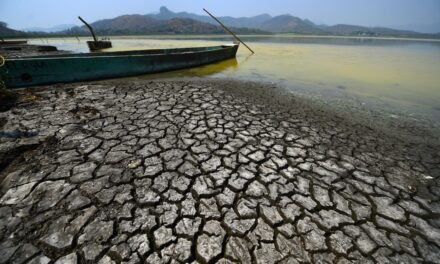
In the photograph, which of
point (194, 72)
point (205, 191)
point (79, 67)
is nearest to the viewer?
point (205, 191)

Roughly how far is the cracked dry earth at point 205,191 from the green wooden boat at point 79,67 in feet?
7.10

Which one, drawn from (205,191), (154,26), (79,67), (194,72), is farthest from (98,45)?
(154,26)

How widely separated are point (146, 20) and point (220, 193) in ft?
609

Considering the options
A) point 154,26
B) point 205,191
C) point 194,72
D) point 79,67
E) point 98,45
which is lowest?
point 205,191

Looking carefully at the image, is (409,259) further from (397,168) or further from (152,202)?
(152,202)

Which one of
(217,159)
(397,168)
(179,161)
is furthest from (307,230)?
(397,168)

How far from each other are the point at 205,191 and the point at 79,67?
645 centimetres

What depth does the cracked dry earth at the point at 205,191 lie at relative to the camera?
1997 mm

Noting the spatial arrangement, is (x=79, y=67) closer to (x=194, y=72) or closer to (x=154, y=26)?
(x=194, y=72)

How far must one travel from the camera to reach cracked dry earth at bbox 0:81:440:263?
1997 mm

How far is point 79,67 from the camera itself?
6844 mm

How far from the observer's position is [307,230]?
7.30ft

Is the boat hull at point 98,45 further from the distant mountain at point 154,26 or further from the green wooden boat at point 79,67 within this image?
the distant mountain at point 154,26

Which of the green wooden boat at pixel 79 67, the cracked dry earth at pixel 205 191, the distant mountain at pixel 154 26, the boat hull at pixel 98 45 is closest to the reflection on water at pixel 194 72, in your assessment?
the green wooden boat at pixel 79 67
